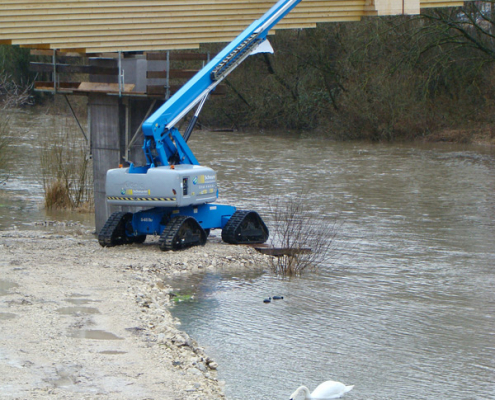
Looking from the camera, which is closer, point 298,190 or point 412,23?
point 298,190

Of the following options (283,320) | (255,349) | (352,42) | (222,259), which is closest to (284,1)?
(222,259)

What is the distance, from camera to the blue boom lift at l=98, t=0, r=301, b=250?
1226cm

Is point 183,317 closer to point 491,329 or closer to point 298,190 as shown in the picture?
point 491,329

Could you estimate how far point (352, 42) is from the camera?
37.9 metres

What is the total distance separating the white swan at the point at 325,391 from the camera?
7.00 meters

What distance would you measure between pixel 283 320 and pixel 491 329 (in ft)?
8.58

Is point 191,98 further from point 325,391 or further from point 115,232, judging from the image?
point 325,391

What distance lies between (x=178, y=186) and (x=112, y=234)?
177 cm

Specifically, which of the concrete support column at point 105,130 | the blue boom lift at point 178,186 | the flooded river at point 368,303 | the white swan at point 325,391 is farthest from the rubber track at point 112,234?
the white swan at point 325,391

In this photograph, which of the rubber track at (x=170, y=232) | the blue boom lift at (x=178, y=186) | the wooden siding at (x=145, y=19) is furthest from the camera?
the wooden siding at (x=145, y=19)

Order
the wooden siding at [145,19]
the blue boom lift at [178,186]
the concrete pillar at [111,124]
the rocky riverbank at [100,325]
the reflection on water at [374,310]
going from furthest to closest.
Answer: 1. the concrete pillar at [111,124]
2. the wooden siding at [145,19]
3. the blue boom lift at [178,186]
4. the reflection on water at [374,310]
5. the rocky riverbank at [100,325]

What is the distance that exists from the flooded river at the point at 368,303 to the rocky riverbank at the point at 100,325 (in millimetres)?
478

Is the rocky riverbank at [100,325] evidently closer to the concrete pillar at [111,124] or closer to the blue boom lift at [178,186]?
the blue boom lift at [178,186]

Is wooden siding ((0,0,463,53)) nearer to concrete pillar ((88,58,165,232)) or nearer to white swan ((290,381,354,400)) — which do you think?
concrete pillar ((88,58,165,232))
